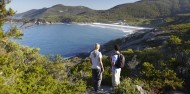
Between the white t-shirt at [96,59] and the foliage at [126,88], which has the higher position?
the white t-shirt at [96,59]

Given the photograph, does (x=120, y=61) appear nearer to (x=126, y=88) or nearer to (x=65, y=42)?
(x=126, y=88)

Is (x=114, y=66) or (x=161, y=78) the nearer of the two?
(x=114, y=66)

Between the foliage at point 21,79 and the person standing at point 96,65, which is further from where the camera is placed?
the person standing at point 96,65

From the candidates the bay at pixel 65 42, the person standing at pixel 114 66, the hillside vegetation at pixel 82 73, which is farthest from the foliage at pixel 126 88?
the bay at pixel 65 42

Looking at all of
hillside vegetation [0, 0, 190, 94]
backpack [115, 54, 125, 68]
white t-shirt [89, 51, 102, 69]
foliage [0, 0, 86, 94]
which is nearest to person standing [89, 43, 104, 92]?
white t-shirt [89, 51, 102, 69]

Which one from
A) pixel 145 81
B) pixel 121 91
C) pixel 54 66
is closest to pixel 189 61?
pixel 145 81

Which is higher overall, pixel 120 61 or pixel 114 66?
pixel 120 61

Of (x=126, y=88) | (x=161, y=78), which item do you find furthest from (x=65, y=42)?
(x=126, y=88)

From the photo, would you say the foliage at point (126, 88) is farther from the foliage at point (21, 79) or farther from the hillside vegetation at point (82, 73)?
the foliage at point (21, 79)

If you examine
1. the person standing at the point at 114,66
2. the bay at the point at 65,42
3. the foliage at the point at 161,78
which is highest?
the person standing at the point at 114,66

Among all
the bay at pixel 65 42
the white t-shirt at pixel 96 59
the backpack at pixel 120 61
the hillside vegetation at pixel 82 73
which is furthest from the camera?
the bay at pixel 65 42

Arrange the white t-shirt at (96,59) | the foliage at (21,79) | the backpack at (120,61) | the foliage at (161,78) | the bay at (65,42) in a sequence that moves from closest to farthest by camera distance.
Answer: the foliage at (21,79) → the white t-shirt at (96,59) → the backpack at (120,61) → the foliage at (161,78) → the bay at (65,42)

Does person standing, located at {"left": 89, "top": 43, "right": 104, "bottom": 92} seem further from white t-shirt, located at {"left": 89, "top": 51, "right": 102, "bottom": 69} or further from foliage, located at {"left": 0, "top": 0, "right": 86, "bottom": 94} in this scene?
foliage, located at {"left": 0, "top": 0, "right": 86, "bottom": 94}

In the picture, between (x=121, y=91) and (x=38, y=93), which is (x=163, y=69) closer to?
(x=121, y=91)
